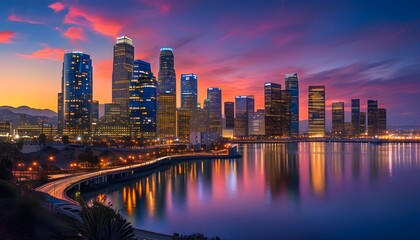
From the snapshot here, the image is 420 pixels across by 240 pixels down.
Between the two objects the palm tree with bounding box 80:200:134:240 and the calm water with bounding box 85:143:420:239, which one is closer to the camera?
the palm tree with bounding box 80:200:134:240

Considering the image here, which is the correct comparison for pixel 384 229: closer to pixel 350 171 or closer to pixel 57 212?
pixel 57 212

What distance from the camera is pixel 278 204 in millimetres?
48625

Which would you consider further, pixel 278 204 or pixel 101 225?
pixel 278 204

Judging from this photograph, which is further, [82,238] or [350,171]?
[350,171]

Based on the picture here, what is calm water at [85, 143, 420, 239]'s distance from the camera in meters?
36.0

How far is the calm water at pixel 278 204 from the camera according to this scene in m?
36.0

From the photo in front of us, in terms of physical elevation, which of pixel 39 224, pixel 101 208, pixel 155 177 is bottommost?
pixel 155 177

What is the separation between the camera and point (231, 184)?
6800 centimetres

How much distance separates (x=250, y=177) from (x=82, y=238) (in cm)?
6400

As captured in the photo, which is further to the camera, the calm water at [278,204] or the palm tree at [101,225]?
the calm water at [278,204]

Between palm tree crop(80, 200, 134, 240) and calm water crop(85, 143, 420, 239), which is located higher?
palm tree crop(80, 200, 134, 240)

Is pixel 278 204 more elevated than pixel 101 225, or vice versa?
pixel 101 225

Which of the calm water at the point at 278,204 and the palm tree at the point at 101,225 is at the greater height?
the palm tree at the point at 101,225

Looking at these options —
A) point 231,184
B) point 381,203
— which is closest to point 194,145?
point 231,184
